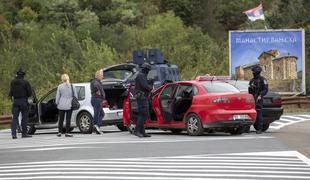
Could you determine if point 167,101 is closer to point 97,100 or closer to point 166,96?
point 166,96

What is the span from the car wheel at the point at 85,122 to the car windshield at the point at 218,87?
12.3 ft

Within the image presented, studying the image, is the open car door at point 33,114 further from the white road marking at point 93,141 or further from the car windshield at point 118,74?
the car windshield at point 118,74

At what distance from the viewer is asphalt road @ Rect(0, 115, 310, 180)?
12656mm

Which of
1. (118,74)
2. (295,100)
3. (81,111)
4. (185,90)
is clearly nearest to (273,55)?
(295,100)

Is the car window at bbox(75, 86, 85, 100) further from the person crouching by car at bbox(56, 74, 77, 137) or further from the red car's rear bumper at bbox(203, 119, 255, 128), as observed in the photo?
the red car's rear bumper at bbox(203, 119, 255, 128)

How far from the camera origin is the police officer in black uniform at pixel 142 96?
20812 millimetres

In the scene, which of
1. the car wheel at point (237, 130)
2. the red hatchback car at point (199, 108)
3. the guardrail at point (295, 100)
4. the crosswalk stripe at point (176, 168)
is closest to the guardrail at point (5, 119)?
the red hatchback car at point (199, 108)

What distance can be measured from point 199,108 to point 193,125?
0.53 m

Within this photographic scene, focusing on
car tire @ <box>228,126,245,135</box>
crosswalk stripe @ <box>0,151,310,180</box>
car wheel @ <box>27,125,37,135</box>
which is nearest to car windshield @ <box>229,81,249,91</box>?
car tire @ <box>228,126,245,135</box>

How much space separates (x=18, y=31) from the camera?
83875 millimetres

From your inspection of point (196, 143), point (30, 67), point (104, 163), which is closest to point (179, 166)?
point (104, 163)

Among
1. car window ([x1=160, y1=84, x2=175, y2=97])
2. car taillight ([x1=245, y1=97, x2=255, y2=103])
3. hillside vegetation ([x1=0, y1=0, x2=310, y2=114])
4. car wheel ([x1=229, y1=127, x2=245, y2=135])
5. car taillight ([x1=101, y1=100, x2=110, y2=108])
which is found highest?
hillside vegetation ([x1=0, y1=0, x2=310, y2=114])

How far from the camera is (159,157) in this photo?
15180mm

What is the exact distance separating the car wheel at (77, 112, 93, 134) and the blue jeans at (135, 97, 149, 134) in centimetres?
260
